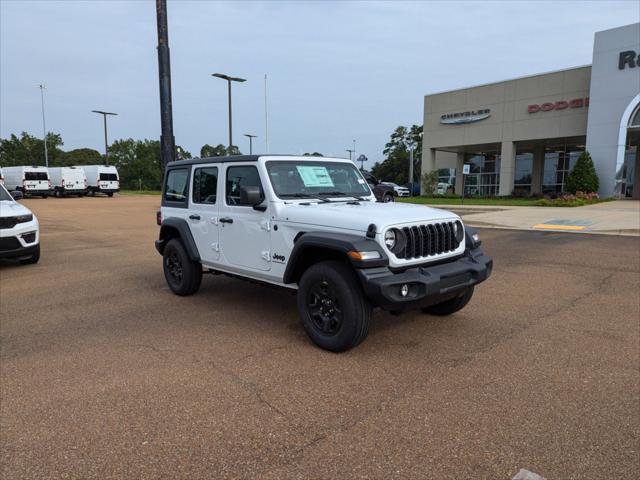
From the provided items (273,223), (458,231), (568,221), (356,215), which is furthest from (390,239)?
(568,221)

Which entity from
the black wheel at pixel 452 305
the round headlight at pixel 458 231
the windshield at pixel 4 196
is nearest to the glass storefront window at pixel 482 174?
the windshield at pixel 4 196

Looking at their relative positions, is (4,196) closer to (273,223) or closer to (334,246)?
(273,223)

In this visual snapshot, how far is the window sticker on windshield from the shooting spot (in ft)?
17.2

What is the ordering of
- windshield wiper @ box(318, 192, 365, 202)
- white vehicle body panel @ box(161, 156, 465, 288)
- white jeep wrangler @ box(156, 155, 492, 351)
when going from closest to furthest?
white jeep wrangler @ box(156, 155, 492, 351) → white vehicle body panel @ box(161, 156, 465, 288) → windshield wiper @ box(318, 192, 365, 202)

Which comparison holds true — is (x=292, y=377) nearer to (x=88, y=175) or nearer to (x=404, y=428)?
(x=404, y=428)

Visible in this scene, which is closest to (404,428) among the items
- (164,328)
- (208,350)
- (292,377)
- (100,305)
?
(292,377)

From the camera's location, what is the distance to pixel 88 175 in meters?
38.5

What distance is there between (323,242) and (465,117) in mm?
35032

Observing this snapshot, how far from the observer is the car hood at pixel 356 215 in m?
4.12

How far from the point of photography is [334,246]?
404cm

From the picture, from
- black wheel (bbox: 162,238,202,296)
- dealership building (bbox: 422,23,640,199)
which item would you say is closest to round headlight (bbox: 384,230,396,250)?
black wheel (bbox: 162,238,202,296)

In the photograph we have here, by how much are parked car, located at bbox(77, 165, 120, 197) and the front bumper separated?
3830 cm

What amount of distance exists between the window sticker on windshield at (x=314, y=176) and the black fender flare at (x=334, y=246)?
0.93m

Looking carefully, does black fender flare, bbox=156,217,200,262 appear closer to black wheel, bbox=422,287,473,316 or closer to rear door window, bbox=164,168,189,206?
rear door window, bbox=164,168,189,206
